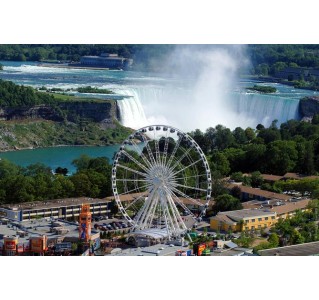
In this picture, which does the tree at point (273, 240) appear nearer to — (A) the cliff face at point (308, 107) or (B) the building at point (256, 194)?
(B) the building at point (256, 194)

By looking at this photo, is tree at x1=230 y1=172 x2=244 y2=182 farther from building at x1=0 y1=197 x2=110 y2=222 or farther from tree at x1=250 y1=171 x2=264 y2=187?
building at x1=0 y1=197 x2=110 y2=222

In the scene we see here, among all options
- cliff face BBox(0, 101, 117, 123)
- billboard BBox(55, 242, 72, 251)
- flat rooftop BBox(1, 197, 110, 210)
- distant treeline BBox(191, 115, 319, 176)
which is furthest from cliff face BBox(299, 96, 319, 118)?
billboard BBox(55, 242, 72, 251)

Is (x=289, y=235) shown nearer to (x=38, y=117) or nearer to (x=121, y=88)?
(x=38, y=117)

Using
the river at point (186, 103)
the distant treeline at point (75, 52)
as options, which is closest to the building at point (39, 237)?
the river at point (186, 103)

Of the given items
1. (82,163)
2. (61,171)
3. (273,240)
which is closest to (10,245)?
(273,240)

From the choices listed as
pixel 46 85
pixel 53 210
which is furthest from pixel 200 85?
pixel 53 210
